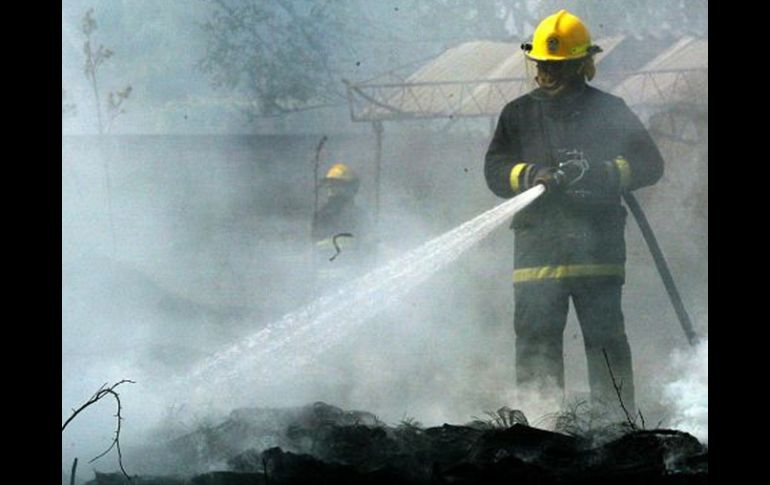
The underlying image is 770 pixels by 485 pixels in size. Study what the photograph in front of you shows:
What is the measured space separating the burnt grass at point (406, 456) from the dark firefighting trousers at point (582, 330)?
37.4 inches

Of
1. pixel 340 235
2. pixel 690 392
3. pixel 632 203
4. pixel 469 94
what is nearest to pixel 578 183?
pixel 632 203

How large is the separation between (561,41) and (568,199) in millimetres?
774

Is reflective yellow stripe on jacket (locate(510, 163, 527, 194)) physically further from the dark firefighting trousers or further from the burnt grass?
the burnt grass

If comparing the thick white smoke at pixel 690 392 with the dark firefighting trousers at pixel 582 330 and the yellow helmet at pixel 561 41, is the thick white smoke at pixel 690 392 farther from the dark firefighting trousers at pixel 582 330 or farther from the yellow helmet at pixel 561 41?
the yellow helmet at pixel 561 41

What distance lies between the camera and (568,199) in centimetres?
695

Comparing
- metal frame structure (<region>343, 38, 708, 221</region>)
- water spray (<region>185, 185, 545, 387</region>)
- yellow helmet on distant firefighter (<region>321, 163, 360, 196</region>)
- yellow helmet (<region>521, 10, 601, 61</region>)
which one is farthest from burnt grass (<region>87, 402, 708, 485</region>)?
yellow helmet on distant firefighter (<region>321, 163, 360, 196</region>)

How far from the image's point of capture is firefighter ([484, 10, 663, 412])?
273 inches

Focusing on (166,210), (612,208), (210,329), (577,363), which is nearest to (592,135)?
(612,208)

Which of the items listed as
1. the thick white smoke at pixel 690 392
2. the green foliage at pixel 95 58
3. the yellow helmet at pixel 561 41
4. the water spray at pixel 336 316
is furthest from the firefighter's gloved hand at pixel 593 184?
the green foliage at pixel 95 58
